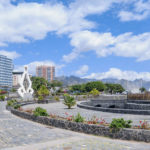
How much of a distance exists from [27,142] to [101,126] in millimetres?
3784

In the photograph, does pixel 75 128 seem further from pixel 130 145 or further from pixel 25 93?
pixel 25 93

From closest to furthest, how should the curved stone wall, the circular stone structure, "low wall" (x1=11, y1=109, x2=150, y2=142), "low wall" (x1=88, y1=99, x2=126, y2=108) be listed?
"low wall" (x1=11, y1=109, x2=150, y2=142), the curved stone wall, the circular stone structure, "low wall" (x1=88, y1=99, x2=126, y2=108)

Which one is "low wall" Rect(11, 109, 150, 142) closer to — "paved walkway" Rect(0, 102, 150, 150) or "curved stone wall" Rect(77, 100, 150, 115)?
"paved walkway" Rect(0, 102, 150, 150)

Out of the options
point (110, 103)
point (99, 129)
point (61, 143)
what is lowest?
point (61, 143)

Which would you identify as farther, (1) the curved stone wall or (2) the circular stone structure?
(2) the circular stone structure

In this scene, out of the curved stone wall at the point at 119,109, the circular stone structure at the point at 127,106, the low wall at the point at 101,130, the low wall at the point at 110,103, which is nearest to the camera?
the low wall at the point at 101,130

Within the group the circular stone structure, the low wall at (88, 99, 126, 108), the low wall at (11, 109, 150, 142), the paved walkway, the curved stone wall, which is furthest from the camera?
the low wall at (88, 99, 126, 108)

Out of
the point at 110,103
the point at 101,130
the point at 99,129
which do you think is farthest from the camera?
the point at 110,103

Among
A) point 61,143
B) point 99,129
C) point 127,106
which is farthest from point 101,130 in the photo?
point 127,106

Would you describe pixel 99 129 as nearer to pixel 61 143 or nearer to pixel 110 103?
pixel 61 143

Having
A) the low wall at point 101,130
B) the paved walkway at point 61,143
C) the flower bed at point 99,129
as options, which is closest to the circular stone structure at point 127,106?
the flower bed at point 99,129

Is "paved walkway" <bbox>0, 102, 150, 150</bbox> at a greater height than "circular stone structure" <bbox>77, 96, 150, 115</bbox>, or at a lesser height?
lesser

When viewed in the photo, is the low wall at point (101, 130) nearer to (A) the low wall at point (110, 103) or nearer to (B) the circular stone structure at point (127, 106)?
(B) the circular stone structure at point (127, 106)

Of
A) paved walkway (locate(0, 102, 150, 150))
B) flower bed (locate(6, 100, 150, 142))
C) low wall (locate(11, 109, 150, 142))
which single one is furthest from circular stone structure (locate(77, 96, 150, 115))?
paved walkway (locate(0, 102, 150, 150))
